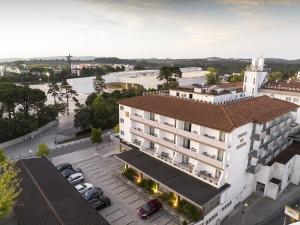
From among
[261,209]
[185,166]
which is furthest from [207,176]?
[261,209]

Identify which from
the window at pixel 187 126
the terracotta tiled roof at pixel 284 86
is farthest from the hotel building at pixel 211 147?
the terracotta tiled roof at pixel 284 86

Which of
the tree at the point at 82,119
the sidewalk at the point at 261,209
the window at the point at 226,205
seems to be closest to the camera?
the sidewalk at the point at 261,209

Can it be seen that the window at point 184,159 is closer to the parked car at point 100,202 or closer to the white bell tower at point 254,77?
the parked car at point 100,202

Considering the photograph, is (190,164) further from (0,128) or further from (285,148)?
(0,128)

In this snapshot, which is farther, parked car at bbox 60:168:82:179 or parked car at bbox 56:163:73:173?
parked car at bbox 56:163:73:173

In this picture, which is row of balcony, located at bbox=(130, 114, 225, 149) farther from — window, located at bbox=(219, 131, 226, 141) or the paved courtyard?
the paved courtyard

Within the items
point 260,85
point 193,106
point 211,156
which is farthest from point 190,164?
point 260,85

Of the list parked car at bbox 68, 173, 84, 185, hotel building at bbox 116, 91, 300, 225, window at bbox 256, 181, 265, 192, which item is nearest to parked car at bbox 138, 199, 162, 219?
hotel building at bbox 116, 91, 300, 225
